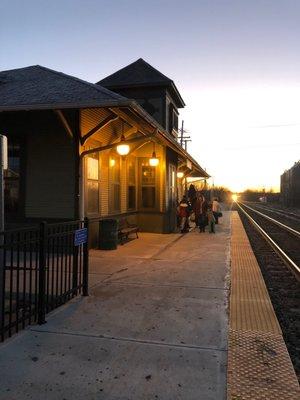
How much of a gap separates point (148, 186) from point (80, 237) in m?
11.3

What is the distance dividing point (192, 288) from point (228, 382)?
3.77m

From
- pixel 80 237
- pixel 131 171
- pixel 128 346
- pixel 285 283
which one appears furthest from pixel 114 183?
pixel 128 346

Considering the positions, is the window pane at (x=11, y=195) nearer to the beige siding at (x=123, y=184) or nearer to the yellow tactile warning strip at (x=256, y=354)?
the beige siding at (x=123, y=184)

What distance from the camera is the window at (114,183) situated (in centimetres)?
1466

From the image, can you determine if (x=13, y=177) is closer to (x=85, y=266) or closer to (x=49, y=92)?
(x=49, y=92)

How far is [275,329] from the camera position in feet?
18.1

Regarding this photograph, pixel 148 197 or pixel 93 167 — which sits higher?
pixel 93 167

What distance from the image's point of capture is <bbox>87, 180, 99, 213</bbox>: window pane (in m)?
12.5

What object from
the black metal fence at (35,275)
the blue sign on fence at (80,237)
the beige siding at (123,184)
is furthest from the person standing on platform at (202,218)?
the blue sign on fence at (80,237)

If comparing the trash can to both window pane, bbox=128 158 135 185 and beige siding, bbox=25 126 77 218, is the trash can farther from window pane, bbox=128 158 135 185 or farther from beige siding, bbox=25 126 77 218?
window pane, bbox=128 158 135 185

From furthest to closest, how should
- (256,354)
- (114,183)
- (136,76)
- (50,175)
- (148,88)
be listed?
(136,76) → (148,88) → (114,183) → (50,175) → (256,354)

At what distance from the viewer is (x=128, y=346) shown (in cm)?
480

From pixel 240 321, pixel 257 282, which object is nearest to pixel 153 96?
pixel 257 282

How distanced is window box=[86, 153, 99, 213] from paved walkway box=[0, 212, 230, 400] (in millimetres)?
4405
